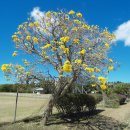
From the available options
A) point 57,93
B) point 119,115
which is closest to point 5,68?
point 57,93

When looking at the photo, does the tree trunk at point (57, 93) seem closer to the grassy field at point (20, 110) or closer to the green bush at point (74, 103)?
the green bush at point (74, 103)

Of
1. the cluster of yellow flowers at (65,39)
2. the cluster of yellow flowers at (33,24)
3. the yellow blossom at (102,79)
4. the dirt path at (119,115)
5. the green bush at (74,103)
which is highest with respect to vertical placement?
the cluster of yellow flowers at (33,24)

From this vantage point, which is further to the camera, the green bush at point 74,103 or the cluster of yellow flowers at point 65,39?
the green bush at point 74,103

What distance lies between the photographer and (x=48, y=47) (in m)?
17.9

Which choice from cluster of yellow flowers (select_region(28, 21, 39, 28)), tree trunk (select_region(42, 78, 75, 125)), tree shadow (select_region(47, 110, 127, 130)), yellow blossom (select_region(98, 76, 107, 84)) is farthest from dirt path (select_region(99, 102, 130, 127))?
cluster of yellow flowers (select_region(28, 21, 39, 28))

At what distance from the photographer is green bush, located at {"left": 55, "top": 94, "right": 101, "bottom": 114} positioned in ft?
67.9

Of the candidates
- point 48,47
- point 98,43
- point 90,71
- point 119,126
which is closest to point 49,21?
point 48,47

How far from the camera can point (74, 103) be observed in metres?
22.0

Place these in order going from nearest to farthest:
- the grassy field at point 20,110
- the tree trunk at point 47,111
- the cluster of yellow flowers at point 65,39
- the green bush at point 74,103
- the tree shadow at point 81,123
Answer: the cluster of yellow flowers at point 65,39, the tree trunk at point 47,111, the tree shadow at point 81,123, the grassy field at point 20,110, the green bush at point 74,103

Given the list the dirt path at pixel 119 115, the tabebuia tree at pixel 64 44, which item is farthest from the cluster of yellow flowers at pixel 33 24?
the dirt path at pixel 119 115

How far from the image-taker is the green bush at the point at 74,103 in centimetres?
2070

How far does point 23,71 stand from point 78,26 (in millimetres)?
3882

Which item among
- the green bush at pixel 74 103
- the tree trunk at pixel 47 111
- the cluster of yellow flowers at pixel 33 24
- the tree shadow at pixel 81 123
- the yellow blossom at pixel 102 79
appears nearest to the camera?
the yellow blossom at pixel 102 79

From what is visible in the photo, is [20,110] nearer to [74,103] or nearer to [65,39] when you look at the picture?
[74,103]
